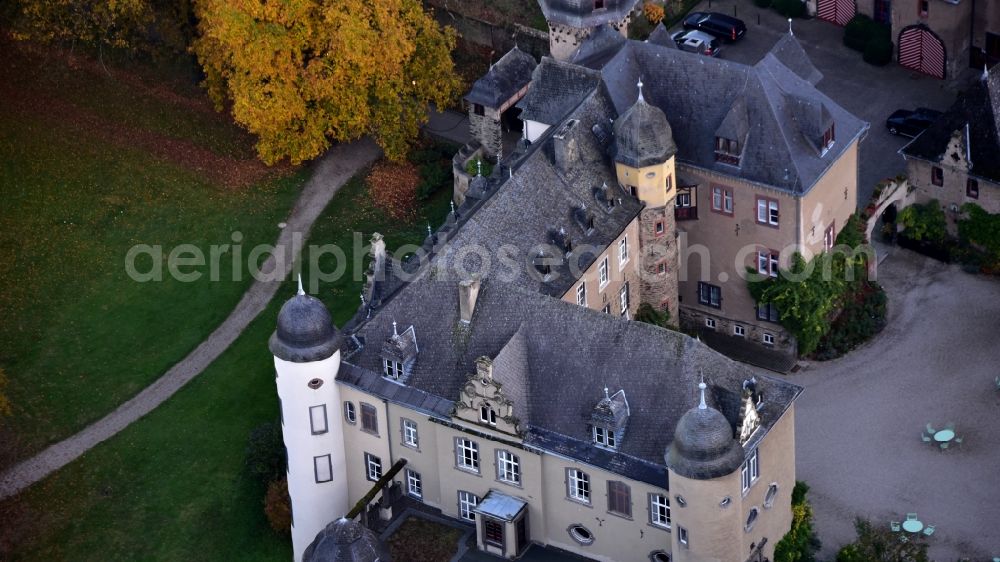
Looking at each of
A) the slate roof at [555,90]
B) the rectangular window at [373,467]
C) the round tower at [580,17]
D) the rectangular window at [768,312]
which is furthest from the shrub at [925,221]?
the rectangular window at [373,467]

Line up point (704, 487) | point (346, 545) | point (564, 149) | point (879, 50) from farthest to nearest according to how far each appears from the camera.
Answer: point (879, 50) < point (564, 149) < point (346, 545) < point (704, 487)

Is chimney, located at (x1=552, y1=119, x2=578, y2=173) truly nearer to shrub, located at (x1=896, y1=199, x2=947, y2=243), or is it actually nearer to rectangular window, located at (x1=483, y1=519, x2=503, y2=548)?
rectangular window, located at (x1=483, y1=519, x2=503, y2=548)

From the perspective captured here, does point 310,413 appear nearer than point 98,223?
Yes

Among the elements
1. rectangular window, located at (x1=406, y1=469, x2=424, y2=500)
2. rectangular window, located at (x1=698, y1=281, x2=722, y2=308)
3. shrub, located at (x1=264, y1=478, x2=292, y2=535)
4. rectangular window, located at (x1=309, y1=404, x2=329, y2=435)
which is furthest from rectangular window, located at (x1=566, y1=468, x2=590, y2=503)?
rectangular window, located at (x1=698, y1=281, x2=722, y2=308)

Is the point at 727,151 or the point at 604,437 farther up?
the point at 727,151

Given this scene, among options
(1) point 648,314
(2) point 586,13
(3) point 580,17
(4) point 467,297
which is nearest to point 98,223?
(3) point 580,17

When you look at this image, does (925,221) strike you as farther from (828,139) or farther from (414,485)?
(414,485)

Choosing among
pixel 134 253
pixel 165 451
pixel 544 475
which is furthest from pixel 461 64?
pixel 544 475
